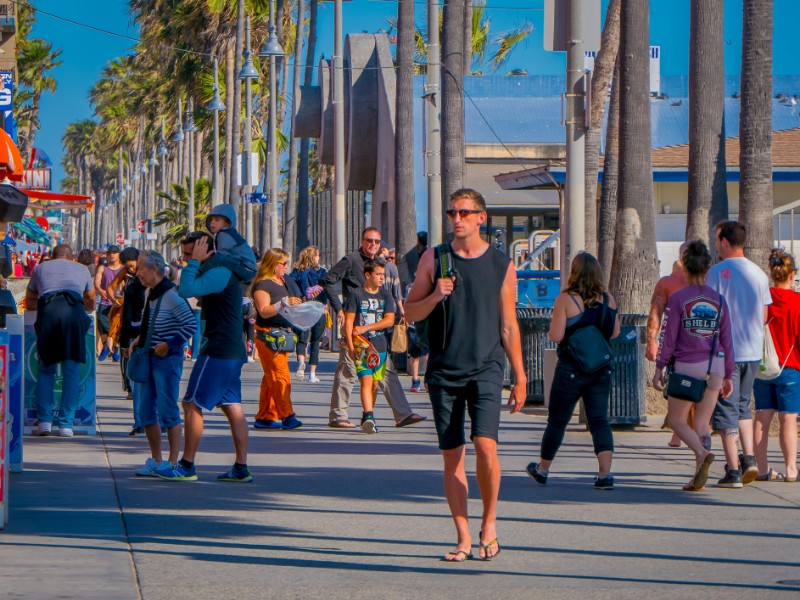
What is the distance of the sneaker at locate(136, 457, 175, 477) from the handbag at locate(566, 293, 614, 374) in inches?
121

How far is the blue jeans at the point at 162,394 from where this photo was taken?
35.7 feet

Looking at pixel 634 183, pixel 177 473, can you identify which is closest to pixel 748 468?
pixel 177 473

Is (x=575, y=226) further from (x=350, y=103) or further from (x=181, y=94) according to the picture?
(x=181, y=94)

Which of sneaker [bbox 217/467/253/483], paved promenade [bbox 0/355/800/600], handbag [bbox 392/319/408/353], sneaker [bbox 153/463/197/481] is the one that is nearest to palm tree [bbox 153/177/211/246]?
handbag [bbox 392/319/408/353]

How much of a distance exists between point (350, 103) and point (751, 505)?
27.3 meters

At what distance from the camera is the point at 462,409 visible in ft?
24.9

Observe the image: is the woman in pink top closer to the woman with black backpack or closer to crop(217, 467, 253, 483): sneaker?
the woman with black backpack

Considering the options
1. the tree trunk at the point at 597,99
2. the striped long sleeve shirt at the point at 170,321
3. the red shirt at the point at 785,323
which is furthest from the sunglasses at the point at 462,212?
the tree trunk at the point at 597,99

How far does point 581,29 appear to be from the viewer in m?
14.2

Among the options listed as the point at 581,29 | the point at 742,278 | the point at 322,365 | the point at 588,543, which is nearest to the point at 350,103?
the point at 322,365

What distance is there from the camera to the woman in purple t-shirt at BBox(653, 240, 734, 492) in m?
10.2

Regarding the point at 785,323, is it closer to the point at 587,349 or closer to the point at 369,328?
the point at 587,349

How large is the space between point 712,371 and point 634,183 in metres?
7.27

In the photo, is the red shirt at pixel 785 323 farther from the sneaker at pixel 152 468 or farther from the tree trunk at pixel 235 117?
the tree trunk at pixel 235 117
